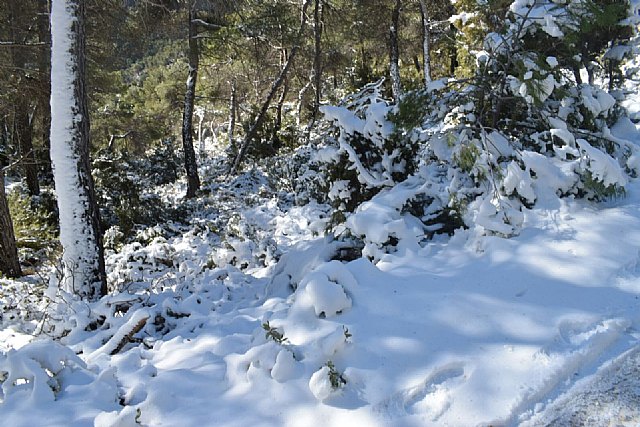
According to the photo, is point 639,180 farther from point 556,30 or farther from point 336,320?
point 336,320

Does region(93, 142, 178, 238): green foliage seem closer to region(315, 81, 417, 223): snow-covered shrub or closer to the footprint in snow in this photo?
region(315, 81, 417, 223): snow-covered shrub

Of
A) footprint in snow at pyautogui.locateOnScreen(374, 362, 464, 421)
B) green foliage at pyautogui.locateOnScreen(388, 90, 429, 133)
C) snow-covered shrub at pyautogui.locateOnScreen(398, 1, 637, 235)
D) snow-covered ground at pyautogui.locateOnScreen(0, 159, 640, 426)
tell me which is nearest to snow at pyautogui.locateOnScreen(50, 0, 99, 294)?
snow-covered ground at pyautogui.locateOnScreen(0, 159, 640, 426)

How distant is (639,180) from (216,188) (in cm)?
945

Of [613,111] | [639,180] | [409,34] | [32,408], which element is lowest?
[32,408]

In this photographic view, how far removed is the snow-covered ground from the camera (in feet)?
7.07

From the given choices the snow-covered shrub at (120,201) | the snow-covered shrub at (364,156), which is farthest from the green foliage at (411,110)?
the snow-covered shrub at (120,201)

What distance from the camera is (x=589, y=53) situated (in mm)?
6137

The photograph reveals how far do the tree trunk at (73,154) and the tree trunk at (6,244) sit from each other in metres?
2.95

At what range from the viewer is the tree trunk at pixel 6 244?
22.7 feet

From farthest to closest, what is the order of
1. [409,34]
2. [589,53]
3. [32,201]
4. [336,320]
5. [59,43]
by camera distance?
[409,34] → [32,201] → [589,53] → [59,43] → [336,320]

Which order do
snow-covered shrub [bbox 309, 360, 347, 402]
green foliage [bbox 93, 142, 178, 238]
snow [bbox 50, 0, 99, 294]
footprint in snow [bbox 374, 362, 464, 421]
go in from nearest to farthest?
footprint in snow [bbox 374, 362, 464, 421], snow-covered shrub [bbox 309, 360, 347, 402], snow [bbox 50, 0, 99, 294], green foliage [bbox 93, 142, 178, 238]

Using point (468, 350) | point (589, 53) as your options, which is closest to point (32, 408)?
point (468, 350)

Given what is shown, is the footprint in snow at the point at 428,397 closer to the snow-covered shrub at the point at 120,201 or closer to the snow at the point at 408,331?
the snow at the point at 408,331

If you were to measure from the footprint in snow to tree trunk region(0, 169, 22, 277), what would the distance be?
712 centimetres
